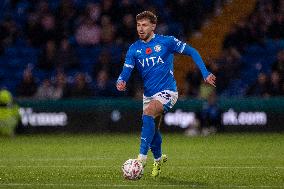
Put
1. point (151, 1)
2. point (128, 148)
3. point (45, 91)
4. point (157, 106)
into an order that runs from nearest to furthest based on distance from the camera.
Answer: point (157, 106) < point (128, 148) < point (45, 91) < point (151, 1)

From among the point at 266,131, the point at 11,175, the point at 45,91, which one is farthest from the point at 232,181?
the point at 45,91

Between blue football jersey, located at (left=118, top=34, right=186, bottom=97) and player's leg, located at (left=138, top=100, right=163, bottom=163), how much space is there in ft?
0.86

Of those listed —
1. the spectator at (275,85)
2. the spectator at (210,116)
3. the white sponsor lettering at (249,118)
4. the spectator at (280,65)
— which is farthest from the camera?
the spectator at (280,65)

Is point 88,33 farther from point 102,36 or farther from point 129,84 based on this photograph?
point 129,84

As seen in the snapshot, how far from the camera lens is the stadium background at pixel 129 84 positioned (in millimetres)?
18859

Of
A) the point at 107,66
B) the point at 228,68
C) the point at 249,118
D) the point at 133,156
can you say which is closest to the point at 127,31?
the point at 107,66

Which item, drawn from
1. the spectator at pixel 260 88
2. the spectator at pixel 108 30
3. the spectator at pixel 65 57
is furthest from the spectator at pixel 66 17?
the spectator at pixel 260 88

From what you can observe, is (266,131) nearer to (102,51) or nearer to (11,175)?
(102,51)

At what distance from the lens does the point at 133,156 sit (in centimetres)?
1602

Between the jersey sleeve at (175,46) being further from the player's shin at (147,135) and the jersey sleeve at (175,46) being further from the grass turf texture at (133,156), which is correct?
the grass turf texture at (133,156)

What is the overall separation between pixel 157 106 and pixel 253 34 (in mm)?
13419

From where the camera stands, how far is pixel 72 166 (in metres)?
13.8

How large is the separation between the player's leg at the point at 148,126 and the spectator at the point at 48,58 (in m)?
13.0

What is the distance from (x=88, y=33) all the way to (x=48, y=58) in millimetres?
1432
